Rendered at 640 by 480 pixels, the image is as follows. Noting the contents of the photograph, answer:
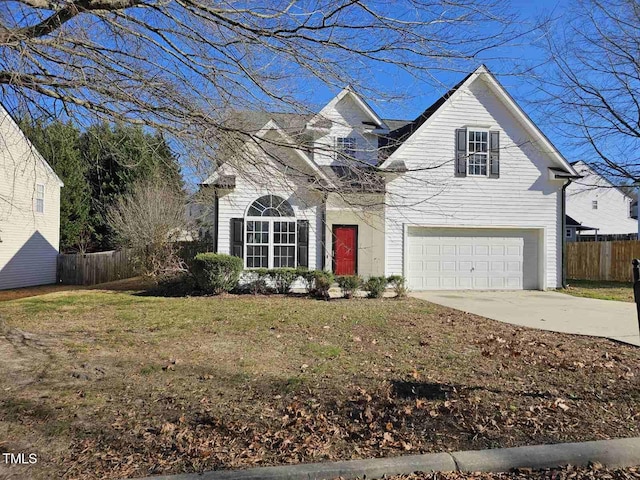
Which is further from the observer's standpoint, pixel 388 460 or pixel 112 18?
pixel 112 18

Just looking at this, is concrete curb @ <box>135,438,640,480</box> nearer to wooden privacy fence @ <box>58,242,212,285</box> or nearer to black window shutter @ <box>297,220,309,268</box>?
black window shutter @ <box>297,220,309,268</box>

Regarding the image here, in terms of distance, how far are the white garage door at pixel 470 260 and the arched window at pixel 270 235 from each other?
393 cm

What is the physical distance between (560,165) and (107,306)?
14.3 meters

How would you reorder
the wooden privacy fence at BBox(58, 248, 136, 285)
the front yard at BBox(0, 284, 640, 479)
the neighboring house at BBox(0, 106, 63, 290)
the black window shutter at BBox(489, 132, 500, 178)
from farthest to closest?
the wooden privacy fence at BBox(58, 248, 136, 285)
the neighboring house at BBox(0, 106, 63, 290)
the black window shutter at BBox(489, 132, 500, 178)
the front yard at BBox(0, 284, 640, 479)

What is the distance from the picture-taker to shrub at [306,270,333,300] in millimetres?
12266

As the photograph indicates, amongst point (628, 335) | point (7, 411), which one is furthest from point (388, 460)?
point (628, 335)

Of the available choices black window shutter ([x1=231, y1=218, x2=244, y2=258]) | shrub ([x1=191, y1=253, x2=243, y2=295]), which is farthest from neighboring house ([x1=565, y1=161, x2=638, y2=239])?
shrub ([x1=191, y1=253, x2=243, y2=295])

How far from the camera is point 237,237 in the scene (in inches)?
546

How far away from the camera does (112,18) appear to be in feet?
18.0

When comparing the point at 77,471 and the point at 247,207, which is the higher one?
the point at 247,207

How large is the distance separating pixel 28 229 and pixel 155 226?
6486mm

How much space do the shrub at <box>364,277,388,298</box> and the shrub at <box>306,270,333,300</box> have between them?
1010 millimetres

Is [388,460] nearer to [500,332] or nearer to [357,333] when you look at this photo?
[357,333]

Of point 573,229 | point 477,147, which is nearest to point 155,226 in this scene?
point 477,147
